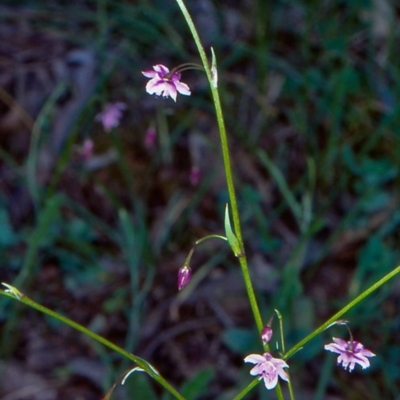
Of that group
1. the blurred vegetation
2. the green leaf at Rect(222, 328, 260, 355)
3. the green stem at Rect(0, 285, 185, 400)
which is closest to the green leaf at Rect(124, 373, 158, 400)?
the blurred vegetation

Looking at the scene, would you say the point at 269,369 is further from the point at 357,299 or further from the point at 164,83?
the point at 164,83

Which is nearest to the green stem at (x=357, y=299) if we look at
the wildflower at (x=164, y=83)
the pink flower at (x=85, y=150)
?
the wildflower at (x=164, y=83)

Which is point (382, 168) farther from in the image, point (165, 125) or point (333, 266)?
point (165, 125)

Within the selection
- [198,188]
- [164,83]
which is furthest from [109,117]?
[164,83]

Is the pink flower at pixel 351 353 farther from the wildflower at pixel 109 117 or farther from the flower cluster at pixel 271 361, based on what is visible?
the wildflower at pixel 109 117

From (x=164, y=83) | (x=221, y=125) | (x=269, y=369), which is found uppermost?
(x=164, y=83)

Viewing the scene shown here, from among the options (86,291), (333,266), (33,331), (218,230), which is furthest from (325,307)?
(33,331)

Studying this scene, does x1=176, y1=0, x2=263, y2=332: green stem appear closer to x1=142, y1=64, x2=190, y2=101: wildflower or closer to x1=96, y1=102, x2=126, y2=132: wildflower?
x1=142, y1=64, x2=190, y2=101: wildflower
